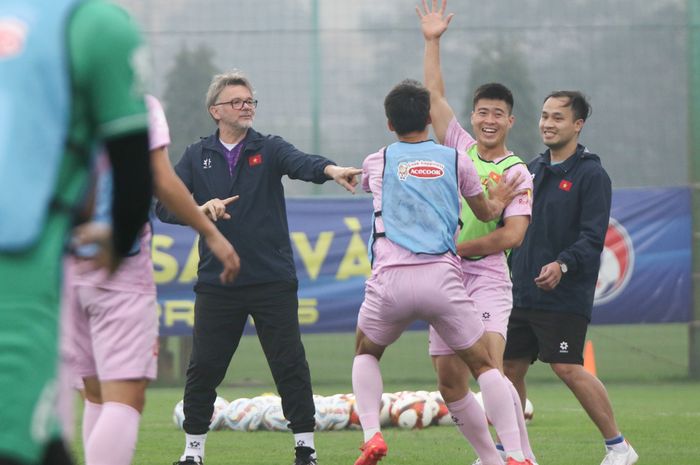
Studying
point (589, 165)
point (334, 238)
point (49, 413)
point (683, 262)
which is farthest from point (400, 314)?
point (683, 262)

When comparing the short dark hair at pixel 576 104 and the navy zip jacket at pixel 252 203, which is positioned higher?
the short dark hair at pixel 576 104

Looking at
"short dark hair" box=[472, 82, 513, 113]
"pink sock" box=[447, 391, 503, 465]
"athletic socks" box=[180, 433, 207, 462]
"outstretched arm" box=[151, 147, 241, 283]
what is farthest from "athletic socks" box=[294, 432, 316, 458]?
"outstretched arm" box=[151, 147, 241, 283]

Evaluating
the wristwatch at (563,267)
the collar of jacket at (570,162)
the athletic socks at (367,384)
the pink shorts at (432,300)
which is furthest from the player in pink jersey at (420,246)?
the collar of jacket at (570,162)

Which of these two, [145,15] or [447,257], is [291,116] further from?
[447,257]

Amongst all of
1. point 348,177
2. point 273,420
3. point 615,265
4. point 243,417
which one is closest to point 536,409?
point 273,420

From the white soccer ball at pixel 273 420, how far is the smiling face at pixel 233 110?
117 inches

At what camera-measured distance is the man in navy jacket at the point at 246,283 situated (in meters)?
7.51

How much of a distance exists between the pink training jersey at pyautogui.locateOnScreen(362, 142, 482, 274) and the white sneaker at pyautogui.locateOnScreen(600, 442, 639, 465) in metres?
1.66

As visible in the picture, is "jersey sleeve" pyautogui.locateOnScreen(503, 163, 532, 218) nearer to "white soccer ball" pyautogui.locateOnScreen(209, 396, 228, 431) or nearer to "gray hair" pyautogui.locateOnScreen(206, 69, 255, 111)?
"gray hair" pyautogui.locateOnScreen(206, 69, 255, 111)

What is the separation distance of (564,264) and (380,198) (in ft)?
4.30

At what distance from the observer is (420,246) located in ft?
20.6

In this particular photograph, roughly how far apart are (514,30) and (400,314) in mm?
9141

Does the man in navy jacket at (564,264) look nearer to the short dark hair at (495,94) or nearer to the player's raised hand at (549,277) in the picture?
the player's raised hand at (549,277)

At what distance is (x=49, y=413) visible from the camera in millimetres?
2594
